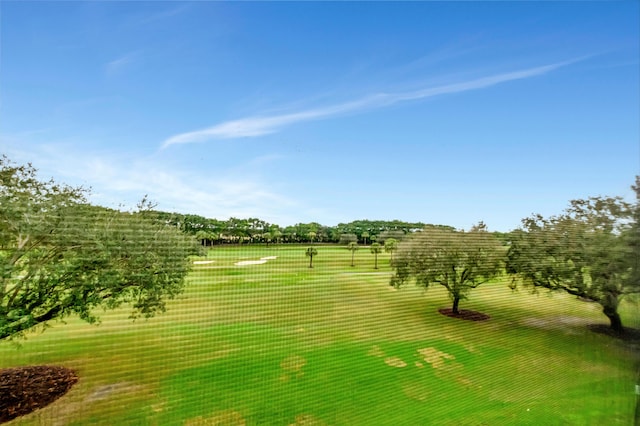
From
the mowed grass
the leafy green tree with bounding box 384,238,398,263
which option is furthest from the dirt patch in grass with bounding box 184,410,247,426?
the leafy green tree with bounding box 384,238,398,263

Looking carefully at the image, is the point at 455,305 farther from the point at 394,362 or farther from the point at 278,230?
the point at 278,230

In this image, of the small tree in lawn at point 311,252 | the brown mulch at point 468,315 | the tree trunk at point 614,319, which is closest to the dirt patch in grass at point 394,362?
the brown mulch at point 468,315

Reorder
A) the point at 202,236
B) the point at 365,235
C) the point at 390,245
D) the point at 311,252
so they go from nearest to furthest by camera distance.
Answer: the point at 202,236
the point at 311,252
the point at 365,235
the point at 390,245

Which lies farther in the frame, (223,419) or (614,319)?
(614,319)

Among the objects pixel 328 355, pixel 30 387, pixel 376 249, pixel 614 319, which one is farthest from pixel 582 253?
pixel 30 387

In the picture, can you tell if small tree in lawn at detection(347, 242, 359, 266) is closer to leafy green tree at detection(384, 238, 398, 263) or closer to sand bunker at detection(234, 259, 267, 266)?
leafy green tree at detection(384, 238, 398, 263)

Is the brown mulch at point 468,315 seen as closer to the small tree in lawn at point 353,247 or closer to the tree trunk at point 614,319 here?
the tree trunk at point 614,319
